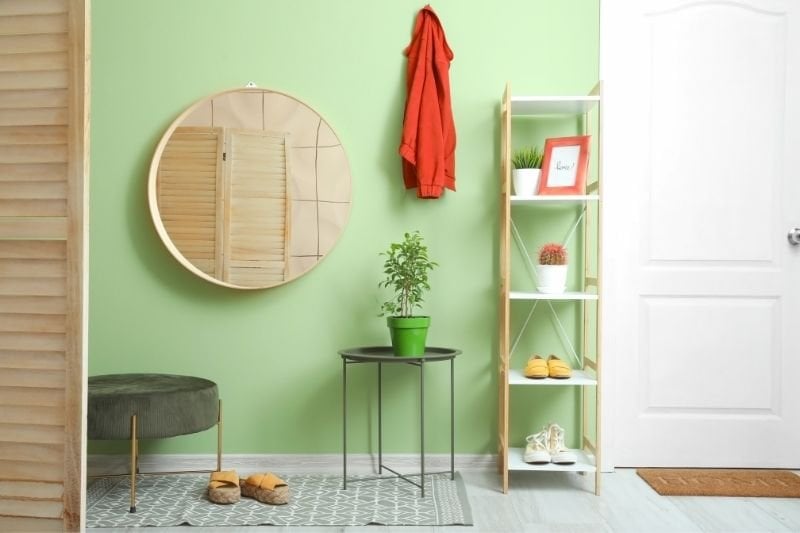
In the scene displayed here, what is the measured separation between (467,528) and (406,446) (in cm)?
81

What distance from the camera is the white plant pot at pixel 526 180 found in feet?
11.1

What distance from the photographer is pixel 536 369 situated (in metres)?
3.30

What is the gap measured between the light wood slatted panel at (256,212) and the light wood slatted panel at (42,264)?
50.8 inches

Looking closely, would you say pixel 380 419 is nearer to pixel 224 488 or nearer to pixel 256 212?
pixel 224 488

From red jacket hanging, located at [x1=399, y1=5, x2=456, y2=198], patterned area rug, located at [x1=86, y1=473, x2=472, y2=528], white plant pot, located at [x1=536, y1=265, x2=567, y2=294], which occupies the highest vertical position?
red jacket hanging, located at [x1=399, y1=5, x2=456, y2=198]

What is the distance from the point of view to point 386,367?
11.9ft

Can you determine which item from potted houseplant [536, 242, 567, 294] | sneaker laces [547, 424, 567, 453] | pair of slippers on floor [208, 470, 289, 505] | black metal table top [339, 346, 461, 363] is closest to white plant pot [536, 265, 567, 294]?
potted houseplant [536, 242, 567, 294]

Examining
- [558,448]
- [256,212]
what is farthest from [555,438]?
[256,212]

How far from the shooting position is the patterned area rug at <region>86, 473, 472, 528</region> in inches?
114

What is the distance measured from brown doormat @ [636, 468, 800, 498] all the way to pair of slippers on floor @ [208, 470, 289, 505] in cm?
141

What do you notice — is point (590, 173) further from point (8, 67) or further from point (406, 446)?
point (8, 67)

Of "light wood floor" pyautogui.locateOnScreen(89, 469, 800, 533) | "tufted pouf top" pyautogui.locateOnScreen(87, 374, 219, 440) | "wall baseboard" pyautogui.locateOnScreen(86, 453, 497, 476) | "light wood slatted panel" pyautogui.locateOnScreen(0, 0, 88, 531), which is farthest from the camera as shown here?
"wall baseboard" pyautogui.locateOnScreen(86, 453, 497, 476)

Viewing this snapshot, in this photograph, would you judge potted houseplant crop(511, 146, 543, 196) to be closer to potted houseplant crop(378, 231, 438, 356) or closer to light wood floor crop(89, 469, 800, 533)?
potted houseplant crop(378, 231, 438, 356)

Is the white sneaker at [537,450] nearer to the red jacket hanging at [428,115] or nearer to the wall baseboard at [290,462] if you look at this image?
the wall baseboard at [290,462]
